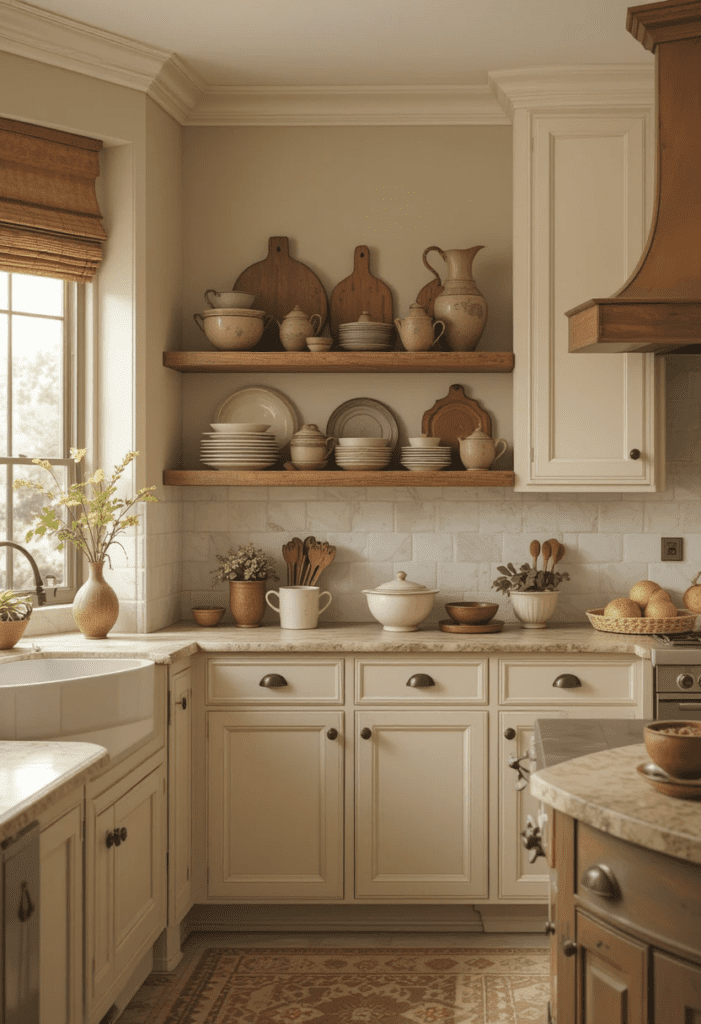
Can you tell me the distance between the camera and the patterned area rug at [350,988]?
9.41 feet

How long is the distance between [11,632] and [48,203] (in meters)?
1.44

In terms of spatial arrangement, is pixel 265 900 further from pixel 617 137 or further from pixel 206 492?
pixel 617 137

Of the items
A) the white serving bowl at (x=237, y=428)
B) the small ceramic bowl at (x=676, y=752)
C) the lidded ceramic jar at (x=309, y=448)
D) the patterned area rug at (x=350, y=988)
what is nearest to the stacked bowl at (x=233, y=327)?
the white serving bowl at (x=237, y=428)

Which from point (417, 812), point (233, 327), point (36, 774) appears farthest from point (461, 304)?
A: point (36, 774)

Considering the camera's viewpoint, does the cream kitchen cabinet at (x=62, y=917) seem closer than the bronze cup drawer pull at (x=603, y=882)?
No

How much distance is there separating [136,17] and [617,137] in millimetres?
1736

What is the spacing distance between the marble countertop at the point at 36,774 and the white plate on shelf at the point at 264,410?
1953 millimetres

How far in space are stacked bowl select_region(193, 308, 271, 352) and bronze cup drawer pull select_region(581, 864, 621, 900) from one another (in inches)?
103

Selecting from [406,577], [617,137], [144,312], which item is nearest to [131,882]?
[406,577]

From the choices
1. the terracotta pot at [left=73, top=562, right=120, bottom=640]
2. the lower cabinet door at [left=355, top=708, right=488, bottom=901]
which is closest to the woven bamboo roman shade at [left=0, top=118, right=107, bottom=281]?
the terracotta pot at [left=73, top=562, right=120, bottom=640]

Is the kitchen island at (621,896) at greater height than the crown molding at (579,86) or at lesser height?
lesser

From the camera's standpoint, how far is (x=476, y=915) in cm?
351

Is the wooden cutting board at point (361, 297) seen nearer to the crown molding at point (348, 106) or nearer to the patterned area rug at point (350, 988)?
the crown molding at point (348, 106)

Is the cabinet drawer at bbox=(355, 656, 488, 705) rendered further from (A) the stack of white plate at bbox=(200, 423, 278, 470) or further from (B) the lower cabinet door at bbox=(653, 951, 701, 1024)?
(B) the lower cabinet door at bbox=(653, 951, 701, 1024)
